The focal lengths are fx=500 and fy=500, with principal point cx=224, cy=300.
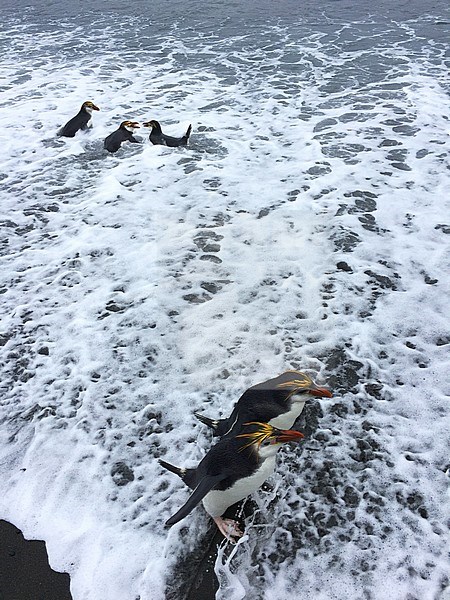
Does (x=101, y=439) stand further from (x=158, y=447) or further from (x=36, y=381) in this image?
(x=36, y=381)

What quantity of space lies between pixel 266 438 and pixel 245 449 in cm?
16

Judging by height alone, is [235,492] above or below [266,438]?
below

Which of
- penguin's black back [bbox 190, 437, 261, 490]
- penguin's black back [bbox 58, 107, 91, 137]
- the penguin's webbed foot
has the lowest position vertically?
penguin's black back [bbox 58, 107, 91, 137]

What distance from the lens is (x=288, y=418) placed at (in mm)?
3910

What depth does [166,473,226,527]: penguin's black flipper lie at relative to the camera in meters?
3.10

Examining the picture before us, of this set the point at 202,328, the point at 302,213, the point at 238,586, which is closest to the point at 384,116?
the point at 302,213

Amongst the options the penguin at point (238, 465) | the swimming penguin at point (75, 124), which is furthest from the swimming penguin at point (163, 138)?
the penguin at point (238, 465)

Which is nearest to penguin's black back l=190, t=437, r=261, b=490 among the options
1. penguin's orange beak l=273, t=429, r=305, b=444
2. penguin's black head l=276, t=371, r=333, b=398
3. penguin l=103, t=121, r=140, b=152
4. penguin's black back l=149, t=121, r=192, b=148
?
penguin's orange beak l=273, t=429, r=305, b=444

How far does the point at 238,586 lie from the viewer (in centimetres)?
325

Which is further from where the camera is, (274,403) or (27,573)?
(274,403)

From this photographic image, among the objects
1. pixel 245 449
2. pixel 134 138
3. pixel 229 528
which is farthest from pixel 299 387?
pixel 134 138

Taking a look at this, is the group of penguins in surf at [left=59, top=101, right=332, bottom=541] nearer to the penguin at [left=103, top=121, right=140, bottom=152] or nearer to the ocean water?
the ocean water

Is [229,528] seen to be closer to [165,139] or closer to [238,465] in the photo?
[238,465]

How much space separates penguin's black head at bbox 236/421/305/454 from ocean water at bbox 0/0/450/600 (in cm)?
63
